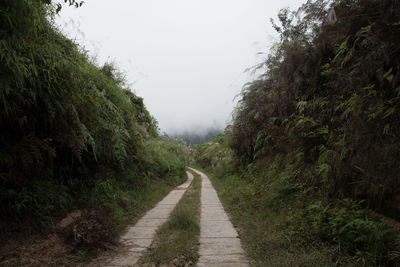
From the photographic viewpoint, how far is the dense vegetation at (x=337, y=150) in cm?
262

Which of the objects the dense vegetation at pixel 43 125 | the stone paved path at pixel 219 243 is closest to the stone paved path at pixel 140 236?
the dense vegetation at pixel 43 125

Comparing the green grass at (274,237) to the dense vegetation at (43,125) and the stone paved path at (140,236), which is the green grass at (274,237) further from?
the dense vegetation at (43,125)

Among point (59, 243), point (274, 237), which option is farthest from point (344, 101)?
point (59, 243)

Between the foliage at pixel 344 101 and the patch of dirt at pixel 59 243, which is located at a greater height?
the foliage at pixel 344 101

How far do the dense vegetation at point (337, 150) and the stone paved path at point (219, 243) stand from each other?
0.22 meters

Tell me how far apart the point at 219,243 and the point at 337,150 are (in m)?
2.26

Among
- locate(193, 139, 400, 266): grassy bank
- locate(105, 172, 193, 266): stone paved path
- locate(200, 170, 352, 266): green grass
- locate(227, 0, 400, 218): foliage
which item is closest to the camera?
locate(193, 139, 400, 266): grassy bank

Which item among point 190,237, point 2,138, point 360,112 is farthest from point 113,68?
point 360,112

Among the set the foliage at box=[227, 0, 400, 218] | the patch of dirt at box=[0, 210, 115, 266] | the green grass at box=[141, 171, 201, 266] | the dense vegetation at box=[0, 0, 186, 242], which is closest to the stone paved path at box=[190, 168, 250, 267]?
the green grass at box=[141, 171, 201, 266]

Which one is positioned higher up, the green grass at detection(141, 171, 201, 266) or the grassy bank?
the grassy bank

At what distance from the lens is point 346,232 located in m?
2.66

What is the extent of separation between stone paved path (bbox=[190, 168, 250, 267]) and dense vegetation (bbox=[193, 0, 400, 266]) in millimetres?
222

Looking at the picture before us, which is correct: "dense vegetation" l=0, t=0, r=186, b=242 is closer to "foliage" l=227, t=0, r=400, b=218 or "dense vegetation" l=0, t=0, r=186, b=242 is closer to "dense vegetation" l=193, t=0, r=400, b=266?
"dense vegetation" l=193, t=0, r=400, b=266

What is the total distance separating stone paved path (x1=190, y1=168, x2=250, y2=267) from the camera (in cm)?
284
